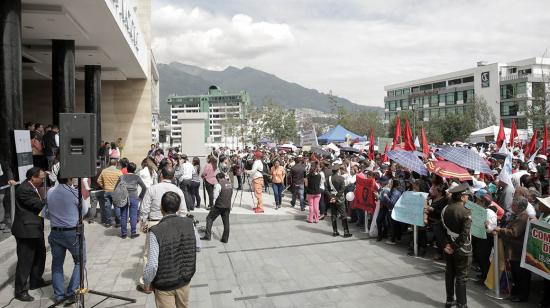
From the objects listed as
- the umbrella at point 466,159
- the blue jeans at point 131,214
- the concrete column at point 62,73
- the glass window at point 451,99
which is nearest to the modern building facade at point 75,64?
the concrete column at point 62,73

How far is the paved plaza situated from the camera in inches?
259

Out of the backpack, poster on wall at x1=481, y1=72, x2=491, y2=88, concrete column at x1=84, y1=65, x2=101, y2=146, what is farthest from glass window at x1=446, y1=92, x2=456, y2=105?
the backpack

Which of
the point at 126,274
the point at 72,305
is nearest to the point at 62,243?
the point at 72,305

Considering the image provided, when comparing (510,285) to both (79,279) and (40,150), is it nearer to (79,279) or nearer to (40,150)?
(79,279)

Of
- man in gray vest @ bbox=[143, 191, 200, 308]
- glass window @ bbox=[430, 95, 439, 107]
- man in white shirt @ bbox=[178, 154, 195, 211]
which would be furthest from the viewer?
glass window @ bbox=[430, 95, 439, 107]

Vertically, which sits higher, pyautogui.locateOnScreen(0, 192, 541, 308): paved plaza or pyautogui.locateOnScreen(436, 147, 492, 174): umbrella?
pyautogui.locateOnScreen(436, 147, 492, 174): umbrella

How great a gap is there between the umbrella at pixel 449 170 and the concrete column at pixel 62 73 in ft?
42.2

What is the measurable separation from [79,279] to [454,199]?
5.50 m

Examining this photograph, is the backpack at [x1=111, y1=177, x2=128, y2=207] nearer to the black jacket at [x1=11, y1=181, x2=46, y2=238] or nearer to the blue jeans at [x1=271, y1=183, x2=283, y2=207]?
the black jacket at [x1=11, y1=181, x2=46, y2=238]

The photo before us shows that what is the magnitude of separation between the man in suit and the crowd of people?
0.01 meters

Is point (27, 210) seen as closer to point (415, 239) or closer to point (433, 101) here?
point (415, 239)

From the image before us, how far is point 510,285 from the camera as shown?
663 centimetres

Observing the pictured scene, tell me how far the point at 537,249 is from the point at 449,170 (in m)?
2.71

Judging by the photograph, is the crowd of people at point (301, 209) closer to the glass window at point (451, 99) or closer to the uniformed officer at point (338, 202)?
the uniformed officer at point (338, 202)
